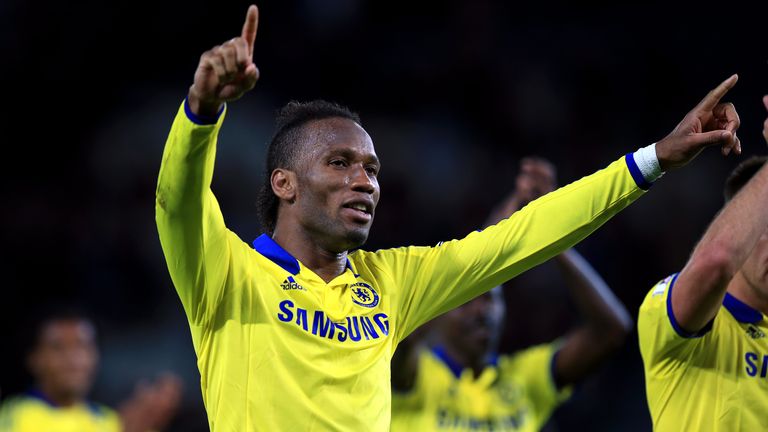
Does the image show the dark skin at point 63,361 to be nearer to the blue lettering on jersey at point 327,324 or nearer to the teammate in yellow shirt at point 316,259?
the teammate in yellow shirt at point 316,259

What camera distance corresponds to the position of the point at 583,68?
1192 cm

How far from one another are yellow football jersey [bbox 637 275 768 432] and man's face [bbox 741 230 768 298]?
103 mm

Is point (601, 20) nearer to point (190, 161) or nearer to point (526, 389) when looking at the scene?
point (526, 389)

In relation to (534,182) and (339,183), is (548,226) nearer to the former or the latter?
(339,183)

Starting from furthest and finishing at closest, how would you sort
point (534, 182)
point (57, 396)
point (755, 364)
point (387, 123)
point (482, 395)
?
point (387, 123)
point (57, 396)
point (482, 395)
point (534, 182)
point (755, 364)

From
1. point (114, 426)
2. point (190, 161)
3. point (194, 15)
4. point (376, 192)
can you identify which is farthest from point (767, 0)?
point (190, 161)

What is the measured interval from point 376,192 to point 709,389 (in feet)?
5.26

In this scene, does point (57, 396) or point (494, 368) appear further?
point (57, 396)

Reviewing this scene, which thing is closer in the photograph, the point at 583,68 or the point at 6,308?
the point at 6,308

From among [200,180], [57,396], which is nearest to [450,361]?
[57,396]

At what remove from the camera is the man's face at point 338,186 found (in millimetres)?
4129

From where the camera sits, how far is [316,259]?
421cm

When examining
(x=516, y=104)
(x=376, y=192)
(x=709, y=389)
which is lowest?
(x=709, y=389)

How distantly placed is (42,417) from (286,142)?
15.6 ft
